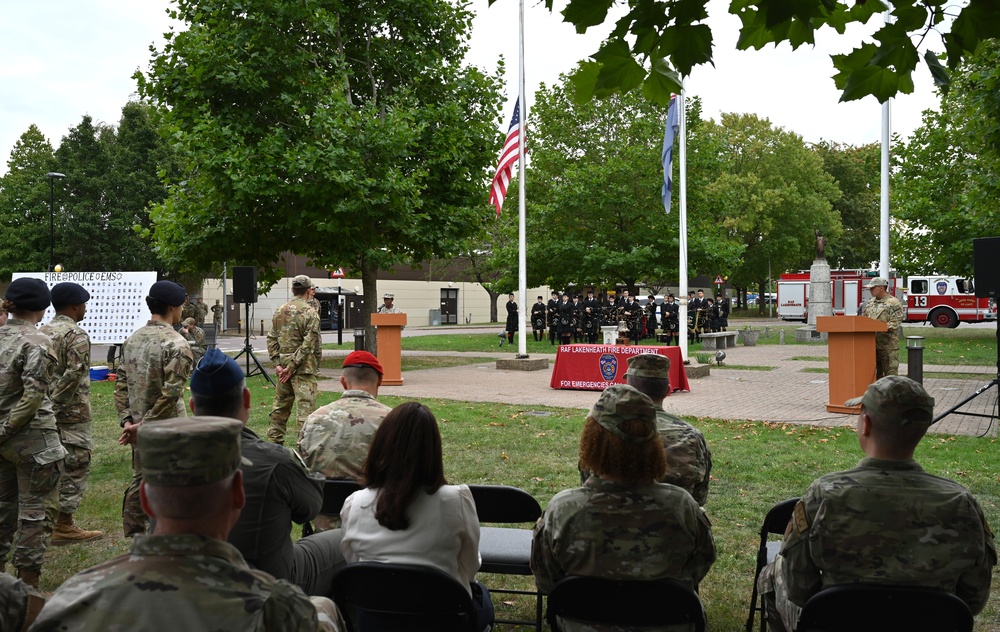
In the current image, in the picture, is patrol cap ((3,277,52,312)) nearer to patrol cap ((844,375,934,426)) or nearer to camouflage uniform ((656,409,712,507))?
camouflage uniform ((656,409,712,507))

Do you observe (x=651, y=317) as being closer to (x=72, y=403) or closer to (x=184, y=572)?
(x=72, y=403)

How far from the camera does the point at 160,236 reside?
67.0ft

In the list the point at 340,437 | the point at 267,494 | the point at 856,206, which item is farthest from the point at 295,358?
the point at 856,206

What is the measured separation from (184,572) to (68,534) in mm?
5356

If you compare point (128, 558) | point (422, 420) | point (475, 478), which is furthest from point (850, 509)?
point (475, 478)

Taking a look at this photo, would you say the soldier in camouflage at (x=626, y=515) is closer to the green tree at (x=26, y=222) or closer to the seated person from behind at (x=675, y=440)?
the seated person from behind at (x=675, y=440)

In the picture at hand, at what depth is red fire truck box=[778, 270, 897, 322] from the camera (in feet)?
145

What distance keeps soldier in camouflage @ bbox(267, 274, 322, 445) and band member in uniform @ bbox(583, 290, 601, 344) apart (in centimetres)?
2061

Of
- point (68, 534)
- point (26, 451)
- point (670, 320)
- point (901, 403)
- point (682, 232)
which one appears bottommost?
point (68, 534)

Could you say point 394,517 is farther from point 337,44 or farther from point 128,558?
point 337,44

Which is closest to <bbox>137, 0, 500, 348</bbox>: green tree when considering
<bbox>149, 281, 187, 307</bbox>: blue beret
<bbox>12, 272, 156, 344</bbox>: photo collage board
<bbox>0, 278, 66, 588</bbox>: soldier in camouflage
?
<bbox>12, 272, 156, 344</bbox>: photo collage board

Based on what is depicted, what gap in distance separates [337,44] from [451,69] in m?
3.02

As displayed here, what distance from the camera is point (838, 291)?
45281mm

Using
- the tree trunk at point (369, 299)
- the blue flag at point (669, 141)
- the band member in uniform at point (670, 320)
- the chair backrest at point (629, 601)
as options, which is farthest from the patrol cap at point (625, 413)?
the band member in uniform at point (670, 320)
